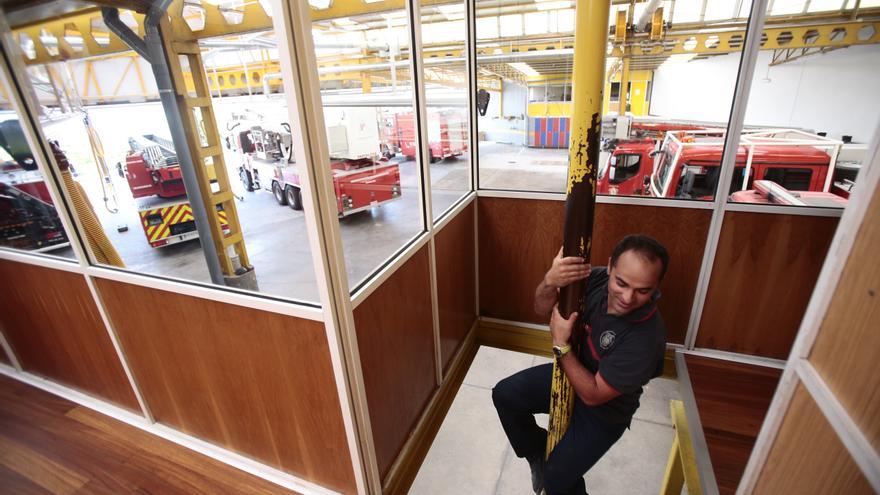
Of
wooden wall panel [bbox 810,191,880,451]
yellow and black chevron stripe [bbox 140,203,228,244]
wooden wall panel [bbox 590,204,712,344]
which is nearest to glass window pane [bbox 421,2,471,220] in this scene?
wooden wall panel [bbox 590,204,712,344]

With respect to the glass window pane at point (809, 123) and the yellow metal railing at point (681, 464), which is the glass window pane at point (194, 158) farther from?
the glass window pane at point (809, 123)

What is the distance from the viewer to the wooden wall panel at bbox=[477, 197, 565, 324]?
2.78m

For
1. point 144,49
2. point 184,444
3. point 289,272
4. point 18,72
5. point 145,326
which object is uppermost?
point 144,49

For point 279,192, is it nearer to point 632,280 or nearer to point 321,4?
point 321,4

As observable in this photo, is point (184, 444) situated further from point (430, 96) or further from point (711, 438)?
point (430, 96)

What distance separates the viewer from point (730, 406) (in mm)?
2197

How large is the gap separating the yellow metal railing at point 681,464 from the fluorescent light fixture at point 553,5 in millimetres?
4971

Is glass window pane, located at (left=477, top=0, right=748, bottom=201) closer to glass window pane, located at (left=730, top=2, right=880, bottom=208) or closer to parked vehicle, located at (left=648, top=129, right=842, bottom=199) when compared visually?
parked vehicle, located at (left=648, top=129, right=842, bottom=199)

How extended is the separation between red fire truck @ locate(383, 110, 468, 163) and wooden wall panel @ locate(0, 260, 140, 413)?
807cm

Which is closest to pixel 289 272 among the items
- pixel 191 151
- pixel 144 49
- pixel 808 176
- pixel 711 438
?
pixel 191 151

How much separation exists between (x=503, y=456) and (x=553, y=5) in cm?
543

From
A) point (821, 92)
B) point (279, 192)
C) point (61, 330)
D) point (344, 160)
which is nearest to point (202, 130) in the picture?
point (61, 330)

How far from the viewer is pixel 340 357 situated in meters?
1.50

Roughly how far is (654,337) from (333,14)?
286 centimetres
